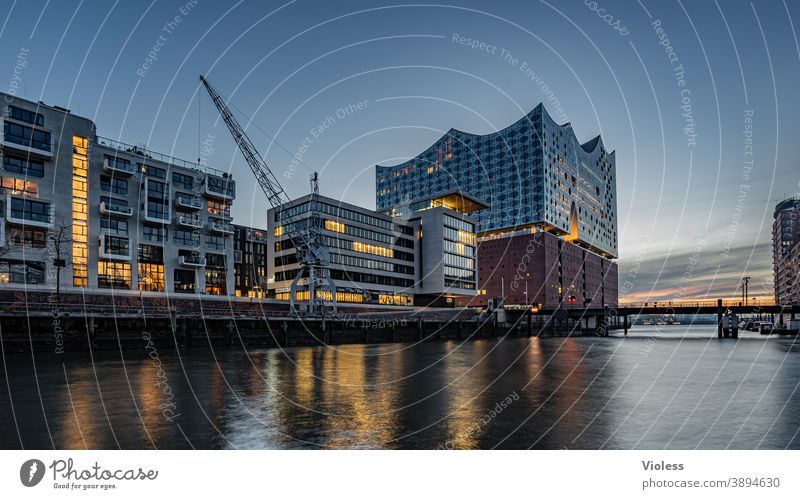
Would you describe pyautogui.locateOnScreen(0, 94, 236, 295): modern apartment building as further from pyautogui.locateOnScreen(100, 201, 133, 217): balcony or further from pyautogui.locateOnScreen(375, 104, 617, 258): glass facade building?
pyautogui.locateOnScreen(375, 104, 617, 258): glass facade building

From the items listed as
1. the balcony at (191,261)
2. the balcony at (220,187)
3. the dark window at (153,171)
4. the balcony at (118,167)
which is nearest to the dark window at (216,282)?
the balcony at (191,261)

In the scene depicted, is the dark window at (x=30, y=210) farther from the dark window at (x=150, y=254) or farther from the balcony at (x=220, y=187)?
the balcony at (x=220, y=187)

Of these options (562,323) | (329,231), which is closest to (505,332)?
(562,323)

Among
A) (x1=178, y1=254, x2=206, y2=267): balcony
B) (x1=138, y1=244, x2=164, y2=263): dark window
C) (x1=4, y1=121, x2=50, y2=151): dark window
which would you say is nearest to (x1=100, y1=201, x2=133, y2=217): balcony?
(x1=138, y1=244, x2=164, y2=263): dark window

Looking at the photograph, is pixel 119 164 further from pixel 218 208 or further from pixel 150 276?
pixel 218 208

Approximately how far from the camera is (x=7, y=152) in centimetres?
6712

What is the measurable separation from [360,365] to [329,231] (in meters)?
71.4

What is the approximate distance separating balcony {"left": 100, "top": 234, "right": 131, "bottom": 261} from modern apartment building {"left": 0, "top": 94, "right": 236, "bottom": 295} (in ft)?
0.51

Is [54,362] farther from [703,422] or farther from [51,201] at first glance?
[703,422]

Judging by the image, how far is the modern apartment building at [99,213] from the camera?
222ft

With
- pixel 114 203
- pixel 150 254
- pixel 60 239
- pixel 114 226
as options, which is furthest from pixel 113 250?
pixel 60 239

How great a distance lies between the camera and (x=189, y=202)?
293 feet

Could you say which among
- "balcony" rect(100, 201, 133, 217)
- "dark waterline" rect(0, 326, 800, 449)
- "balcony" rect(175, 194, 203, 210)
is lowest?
"dark waterline" rect(0, 326, 800, 449)

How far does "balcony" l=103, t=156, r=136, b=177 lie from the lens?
78.6 metres
